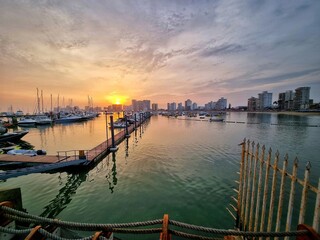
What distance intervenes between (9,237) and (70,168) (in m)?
15.9

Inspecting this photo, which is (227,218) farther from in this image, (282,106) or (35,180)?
(282,106)

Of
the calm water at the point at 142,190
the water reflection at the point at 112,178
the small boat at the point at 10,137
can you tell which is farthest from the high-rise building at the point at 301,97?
the small boat at the point at 10,137

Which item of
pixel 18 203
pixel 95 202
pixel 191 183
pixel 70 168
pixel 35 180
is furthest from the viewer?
pixel 70 168

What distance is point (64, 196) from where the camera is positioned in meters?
12.4

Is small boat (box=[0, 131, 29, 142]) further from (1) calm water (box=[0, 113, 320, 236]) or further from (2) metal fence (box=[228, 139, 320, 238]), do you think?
(2) metal fence (box=[228, 139, 320, 238])

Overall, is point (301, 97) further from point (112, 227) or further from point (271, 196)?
point (112, 227)

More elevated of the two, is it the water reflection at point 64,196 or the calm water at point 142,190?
the calm water at point 142,190

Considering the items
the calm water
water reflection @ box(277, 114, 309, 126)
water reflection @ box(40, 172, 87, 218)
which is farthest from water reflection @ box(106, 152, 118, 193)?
water reflection @ box(277, 114, 309, 126)

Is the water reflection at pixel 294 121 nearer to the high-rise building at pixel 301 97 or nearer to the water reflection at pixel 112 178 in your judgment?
the water reflection at pixel 112 178

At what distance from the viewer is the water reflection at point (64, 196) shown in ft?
34.5

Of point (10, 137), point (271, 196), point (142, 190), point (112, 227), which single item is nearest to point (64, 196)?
point (142, 190)

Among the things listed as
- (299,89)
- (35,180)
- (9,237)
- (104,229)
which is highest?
(299,89)

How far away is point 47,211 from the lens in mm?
10578

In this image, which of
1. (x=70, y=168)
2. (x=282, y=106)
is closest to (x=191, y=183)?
(x=70, y=168)
